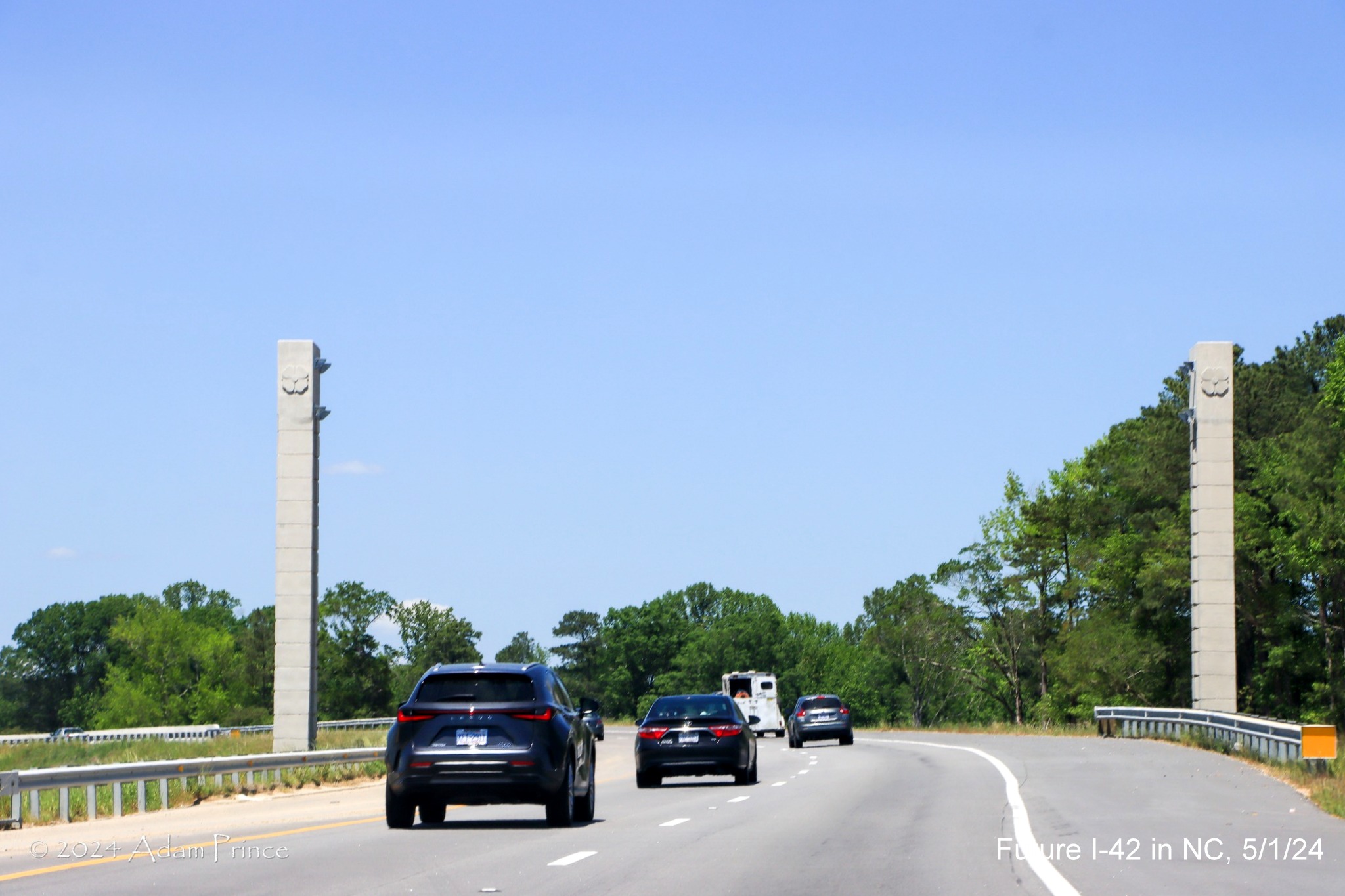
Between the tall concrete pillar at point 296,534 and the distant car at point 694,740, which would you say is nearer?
the distant car at point 694,740

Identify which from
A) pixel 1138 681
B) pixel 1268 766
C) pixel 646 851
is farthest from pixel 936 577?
pixel 646 851

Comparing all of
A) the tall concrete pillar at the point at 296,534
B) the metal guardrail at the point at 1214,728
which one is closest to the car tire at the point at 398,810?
the metal guardrail at the point at 1214,728

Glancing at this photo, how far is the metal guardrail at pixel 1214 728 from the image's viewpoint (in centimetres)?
3044

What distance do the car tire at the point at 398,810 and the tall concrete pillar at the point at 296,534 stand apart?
28.0 metres

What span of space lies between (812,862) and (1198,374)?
122 feet

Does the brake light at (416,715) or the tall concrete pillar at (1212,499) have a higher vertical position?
the tall concrete pillar at (1212,499)

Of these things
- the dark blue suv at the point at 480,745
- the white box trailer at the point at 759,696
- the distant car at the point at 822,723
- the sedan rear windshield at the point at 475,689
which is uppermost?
the sedan rear windshield at the point at 475,689

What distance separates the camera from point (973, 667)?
381 feet

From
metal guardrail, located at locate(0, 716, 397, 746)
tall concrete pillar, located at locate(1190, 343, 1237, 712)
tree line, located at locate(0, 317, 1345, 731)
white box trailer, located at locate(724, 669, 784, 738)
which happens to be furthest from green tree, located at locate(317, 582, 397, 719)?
tall concrete pillar, located at locate(1190, 343, 1237, 712)

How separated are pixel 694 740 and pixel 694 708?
65 centimetres

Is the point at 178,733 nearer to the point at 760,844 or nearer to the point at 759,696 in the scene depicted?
the point at 759,696

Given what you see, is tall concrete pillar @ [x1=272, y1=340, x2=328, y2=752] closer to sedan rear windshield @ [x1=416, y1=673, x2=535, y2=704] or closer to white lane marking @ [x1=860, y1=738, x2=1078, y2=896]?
white lane marking @ [x1=860, y1=738, x2=1078, y2=896]

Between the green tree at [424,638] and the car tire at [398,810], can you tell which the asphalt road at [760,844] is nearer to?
the car tire at [398,810]

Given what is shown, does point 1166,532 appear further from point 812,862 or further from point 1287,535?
point 812,862
